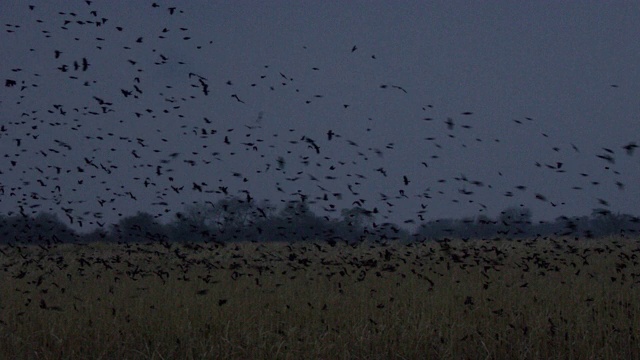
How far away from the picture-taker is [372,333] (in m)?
8.72

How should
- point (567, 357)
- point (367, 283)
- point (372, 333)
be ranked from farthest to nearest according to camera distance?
point (367, 283), point (372, 333), point (567, 357)

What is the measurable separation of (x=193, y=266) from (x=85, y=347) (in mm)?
12491

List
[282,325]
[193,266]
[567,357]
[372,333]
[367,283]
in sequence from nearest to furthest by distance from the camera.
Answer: [567,357], [372,333], [282,325], [367,283], [193,266]

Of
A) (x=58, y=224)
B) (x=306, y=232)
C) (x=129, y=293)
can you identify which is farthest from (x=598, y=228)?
(x=129, y=293)

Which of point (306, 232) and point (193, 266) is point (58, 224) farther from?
point (193, 266)

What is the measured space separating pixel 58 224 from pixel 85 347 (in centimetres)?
7123

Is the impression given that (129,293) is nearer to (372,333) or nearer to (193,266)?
(372,333)

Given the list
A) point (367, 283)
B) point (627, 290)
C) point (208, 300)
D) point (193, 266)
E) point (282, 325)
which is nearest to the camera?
point (282, 325)

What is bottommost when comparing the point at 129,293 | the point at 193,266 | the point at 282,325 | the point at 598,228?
the point at 598,228

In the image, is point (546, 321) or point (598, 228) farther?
point (598, 228)

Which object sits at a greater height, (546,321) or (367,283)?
(546,321)

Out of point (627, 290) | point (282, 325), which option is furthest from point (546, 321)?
point (627, 290)

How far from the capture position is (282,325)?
9344 millimetres

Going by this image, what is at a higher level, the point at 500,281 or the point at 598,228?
the point at 500,281
